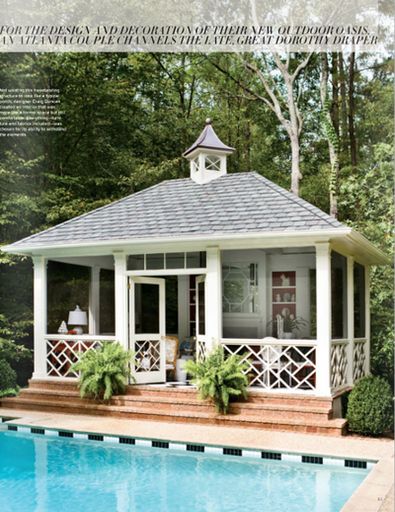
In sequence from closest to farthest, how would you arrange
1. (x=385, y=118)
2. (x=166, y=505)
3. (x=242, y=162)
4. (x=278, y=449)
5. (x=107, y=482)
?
(x=166, y=505) → (x=107, y=482) → (x=278, y=449) → (x=385, y=118) → (x=242, y=162)

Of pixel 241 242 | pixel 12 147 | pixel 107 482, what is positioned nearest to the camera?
pixel 107 482

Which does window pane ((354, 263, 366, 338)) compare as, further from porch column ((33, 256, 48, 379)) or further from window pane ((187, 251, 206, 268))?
porch column ((33, 256, 48, 379))

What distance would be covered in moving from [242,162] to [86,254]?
6352mm

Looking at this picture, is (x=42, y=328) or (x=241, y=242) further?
(x=42, y=328)

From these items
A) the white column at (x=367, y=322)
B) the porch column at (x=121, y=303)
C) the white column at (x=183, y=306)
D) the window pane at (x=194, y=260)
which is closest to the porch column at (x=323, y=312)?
the white column at (x=367, y=322)

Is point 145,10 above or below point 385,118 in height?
above

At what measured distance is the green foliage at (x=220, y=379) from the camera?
9.09 m

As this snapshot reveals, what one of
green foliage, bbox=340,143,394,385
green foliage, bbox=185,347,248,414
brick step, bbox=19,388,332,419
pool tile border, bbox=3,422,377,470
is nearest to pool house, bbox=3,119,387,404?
green foliage, bbox=185,347,248,414

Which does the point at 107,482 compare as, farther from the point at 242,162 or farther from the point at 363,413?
the point at 242,162

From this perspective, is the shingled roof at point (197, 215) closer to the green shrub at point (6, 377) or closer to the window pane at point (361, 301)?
the green shrub at point (6, 377)

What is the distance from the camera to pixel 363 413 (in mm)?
8438

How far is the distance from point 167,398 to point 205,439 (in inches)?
72.6

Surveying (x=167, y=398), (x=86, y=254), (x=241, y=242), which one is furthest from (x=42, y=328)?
(x=241, y=242)

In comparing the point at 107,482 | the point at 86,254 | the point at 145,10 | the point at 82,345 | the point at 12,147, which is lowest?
the point at 107,482
